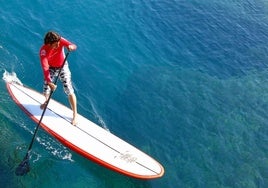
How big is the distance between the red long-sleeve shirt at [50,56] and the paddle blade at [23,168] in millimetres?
2584

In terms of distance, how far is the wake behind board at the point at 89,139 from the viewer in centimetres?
1230

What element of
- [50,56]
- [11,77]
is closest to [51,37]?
[50,56]

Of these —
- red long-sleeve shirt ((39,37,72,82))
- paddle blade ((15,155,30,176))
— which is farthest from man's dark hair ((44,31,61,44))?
paddle blade ((15,155,30,176))

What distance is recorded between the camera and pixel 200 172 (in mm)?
14008

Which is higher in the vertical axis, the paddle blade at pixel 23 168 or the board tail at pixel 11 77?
the board tail at pixel 11 77

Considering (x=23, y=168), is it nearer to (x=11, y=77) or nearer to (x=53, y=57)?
(x=53, y=57)

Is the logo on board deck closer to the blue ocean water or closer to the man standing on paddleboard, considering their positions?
the blue ocean water

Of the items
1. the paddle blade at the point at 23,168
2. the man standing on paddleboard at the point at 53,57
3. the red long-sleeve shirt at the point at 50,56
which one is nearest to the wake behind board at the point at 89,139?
the man standing on paddleboard at the point at 53,57

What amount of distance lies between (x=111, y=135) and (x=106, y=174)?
4.30 ft

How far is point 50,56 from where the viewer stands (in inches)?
456

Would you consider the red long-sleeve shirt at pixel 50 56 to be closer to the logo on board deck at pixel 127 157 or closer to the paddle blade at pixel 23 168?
the paddle blade at pixel 23 168

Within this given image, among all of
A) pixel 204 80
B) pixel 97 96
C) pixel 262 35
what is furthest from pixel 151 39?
pixel 262 35

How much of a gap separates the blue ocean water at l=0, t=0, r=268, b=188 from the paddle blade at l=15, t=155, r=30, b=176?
271 mm

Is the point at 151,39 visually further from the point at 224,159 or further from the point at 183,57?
the point at 224,159
